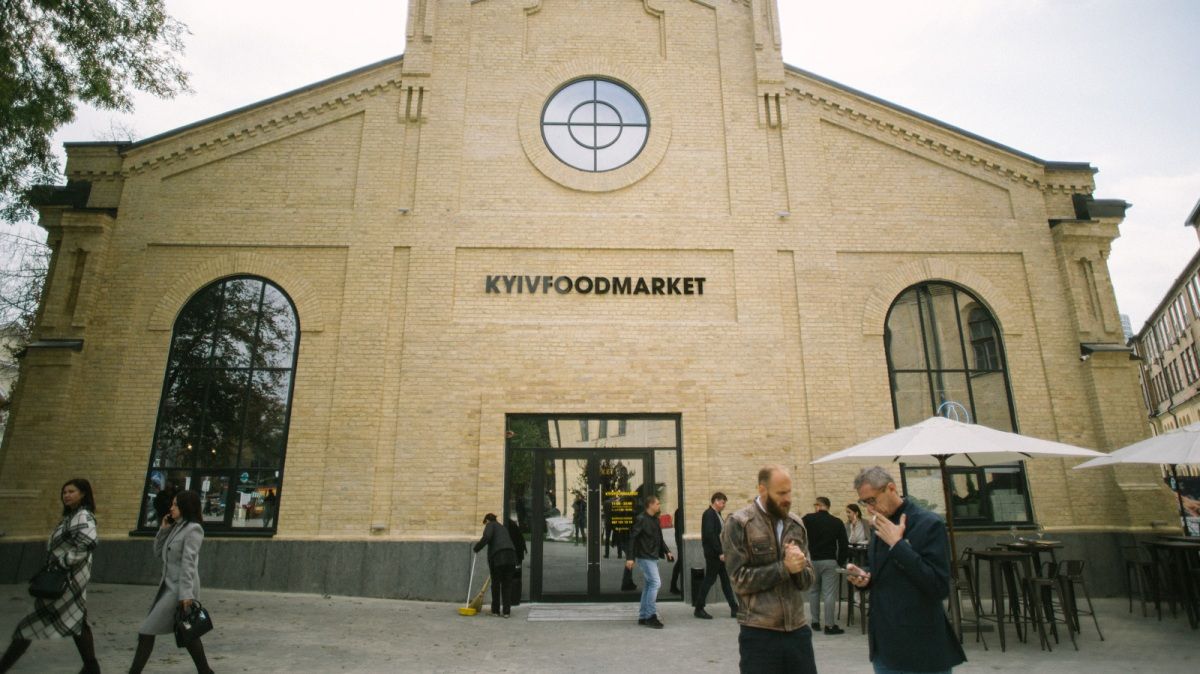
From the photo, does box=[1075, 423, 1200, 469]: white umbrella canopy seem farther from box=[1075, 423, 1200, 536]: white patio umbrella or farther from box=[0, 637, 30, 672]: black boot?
box=[0, 637, 30, 672]: black boot

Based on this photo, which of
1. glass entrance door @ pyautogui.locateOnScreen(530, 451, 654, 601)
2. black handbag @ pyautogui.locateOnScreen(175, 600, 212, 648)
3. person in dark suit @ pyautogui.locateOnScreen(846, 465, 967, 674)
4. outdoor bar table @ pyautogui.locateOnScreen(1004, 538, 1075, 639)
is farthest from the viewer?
glass entrance door @ pyautogui.locateOnScreen(530, 451, 654, 601)

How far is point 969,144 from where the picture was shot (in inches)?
543

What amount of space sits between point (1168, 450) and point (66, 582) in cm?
1296

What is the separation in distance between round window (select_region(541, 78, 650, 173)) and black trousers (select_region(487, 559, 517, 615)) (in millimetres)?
7782

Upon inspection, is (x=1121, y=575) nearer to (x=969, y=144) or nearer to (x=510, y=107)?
(x=969, y=144)

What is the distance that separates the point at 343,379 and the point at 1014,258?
43.6 feet

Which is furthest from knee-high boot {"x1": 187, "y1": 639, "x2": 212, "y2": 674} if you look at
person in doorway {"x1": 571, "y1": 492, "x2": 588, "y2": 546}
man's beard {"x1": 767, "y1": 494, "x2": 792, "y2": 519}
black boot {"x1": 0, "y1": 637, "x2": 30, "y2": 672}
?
person in doorway {"x1": 571, "y1": 492, "x2": 588, "y2": 546}

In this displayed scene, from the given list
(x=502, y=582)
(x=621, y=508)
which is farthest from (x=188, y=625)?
(x=621, y=508)

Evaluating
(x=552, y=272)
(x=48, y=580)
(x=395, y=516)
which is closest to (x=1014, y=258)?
(x=552, y=272)

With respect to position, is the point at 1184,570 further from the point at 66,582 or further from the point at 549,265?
the point at 66,582

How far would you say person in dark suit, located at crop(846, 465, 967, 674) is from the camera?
12.1 feet

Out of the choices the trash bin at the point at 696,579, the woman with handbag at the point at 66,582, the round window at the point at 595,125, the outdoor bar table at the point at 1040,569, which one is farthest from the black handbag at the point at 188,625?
the round window at the point at 595,125

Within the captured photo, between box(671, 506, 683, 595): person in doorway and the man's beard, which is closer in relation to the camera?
the man's beard

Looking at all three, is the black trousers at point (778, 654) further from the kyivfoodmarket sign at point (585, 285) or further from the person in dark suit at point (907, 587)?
the kyivfoodmarket sign at point (585, 285)
